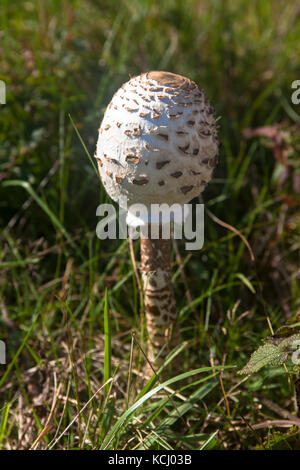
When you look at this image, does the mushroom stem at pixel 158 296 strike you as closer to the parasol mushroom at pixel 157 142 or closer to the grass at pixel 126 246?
the grass at pixel 126 246

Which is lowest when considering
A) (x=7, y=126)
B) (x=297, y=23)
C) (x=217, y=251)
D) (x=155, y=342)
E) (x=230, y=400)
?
(x=230, y=400)

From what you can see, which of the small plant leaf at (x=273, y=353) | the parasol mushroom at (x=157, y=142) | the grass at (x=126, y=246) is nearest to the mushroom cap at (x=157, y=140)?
the parasol mushroom at (x=157, y=142)

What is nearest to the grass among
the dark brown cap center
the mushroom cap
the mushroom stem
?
the mushroom stem

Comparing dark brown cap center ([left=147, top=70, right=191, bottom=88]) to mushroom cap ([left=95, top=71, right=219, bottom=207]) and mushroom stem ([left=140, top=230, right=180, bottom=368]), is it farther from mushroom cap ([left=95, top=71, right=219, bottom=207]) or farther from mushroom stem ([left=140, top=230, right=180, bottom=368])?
mushroom stem ([left=140, top=230, right=180, bottom=368])

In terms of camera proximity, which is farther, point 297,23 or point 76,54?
point 297,23

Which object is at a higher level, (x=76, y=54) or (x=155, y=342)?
(x=76, y=54)
